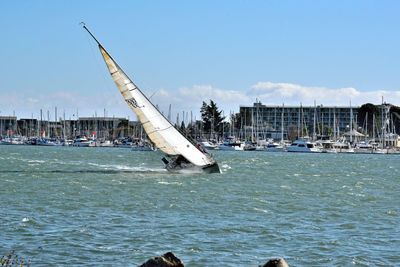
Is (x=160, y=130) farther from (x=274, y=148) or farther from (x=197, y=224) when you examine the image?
(x=274, y=148)

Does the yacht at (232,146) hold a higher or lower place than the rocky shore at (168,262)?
higher

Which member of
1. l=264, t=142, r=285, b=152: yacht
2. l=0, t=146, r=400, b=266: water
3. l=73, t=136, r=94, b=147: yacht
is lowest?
l=0, t=146, r=400, b=266: water

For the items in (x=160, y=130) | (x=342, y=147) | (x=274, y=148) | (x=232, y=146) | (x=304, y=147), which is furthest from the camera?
(x=232, y=146)

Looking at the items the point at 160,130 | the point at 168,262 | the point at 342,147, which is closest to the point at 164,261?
the point at 168,262

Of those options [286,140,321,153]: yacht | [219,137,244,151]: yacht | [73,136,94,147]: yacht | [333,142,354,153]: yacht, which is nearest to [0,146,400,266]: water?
[286,140,321,153]: yacht

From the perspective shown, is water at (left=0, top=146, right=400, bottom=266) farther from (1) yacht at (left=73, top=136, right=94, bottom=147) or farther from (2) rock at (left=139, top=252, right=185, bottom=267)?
(1) yacht at (left=73, top=136, right=94, bottom=147)

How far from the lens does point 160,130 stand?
50375 mm

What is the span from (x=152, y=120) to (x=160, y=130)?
44.5 inches

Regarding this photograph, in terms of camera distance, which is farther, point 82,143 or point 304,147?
point 82,143

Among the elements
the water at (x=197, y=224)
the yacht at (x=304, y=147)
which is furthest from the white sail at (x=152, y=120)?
the yacht at (x=304, y=147)

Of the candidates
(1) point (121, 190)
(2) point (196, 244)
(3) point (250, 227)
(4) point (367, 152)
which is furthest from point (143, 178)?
(4) point (367, 152)

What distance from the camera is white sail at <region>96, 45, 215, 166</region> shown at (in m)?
48.1

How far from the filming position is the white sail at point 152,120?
48.1 metres

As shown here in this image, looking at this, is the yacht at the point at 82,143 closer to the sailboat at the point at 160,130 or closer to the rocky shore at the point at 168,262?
the sailboat at the point at 160,130
